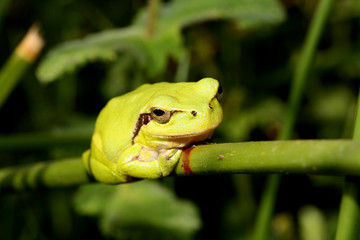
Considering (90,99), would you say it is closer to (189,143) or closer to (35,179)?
(35,179)

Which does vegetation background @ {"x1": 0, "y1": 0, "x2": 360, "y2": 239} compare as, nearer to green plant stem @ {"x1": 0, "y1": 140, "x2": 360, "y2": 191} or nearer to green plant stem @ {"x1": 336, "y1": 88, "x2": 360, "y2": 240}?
green plant stem @ {"x1": 0, "y1": 140, "x2": 360, "y2": 191}

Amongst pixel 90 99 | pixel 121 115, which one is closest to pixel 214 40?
pixel 90 99

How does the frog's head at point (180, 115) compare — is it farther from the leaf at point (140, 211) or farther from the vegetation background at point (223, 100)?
the vegetation background at point (223, 100)

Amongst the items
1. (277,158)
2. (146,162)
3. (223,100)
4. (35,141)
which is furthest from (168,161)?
(223,100)

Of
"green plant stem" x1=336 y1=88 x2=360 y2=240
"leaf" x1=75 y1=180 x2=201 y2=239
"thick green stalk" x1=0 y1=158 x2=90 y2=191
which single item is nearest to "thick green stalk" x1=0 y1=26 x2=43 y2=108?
"thick green stalk" x1=0 y1=158 x2=90 y2=191

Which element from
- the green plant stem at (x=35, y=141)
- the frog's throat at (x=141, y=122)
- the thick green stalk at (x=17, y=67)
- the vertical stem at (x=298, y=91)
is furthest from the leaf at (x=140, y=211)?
the frog's throat at (x=141, y=122)

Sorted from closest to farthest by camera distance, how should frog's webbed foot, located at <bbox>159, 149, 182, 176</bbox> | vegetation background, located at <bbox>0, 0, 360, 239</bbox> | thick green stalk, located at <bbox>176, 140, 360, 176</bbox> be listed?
thick green stalk, located at <bbox>176, 140, 360, 176</bbox> → frog's webbed foot, located at <bbox>159, 149, 182, 176</bbox> → vegetation background, located at <bbox>0, 0, 360, 239</bbox>

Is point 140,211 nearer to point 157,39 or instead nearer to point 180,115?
point 157,39
